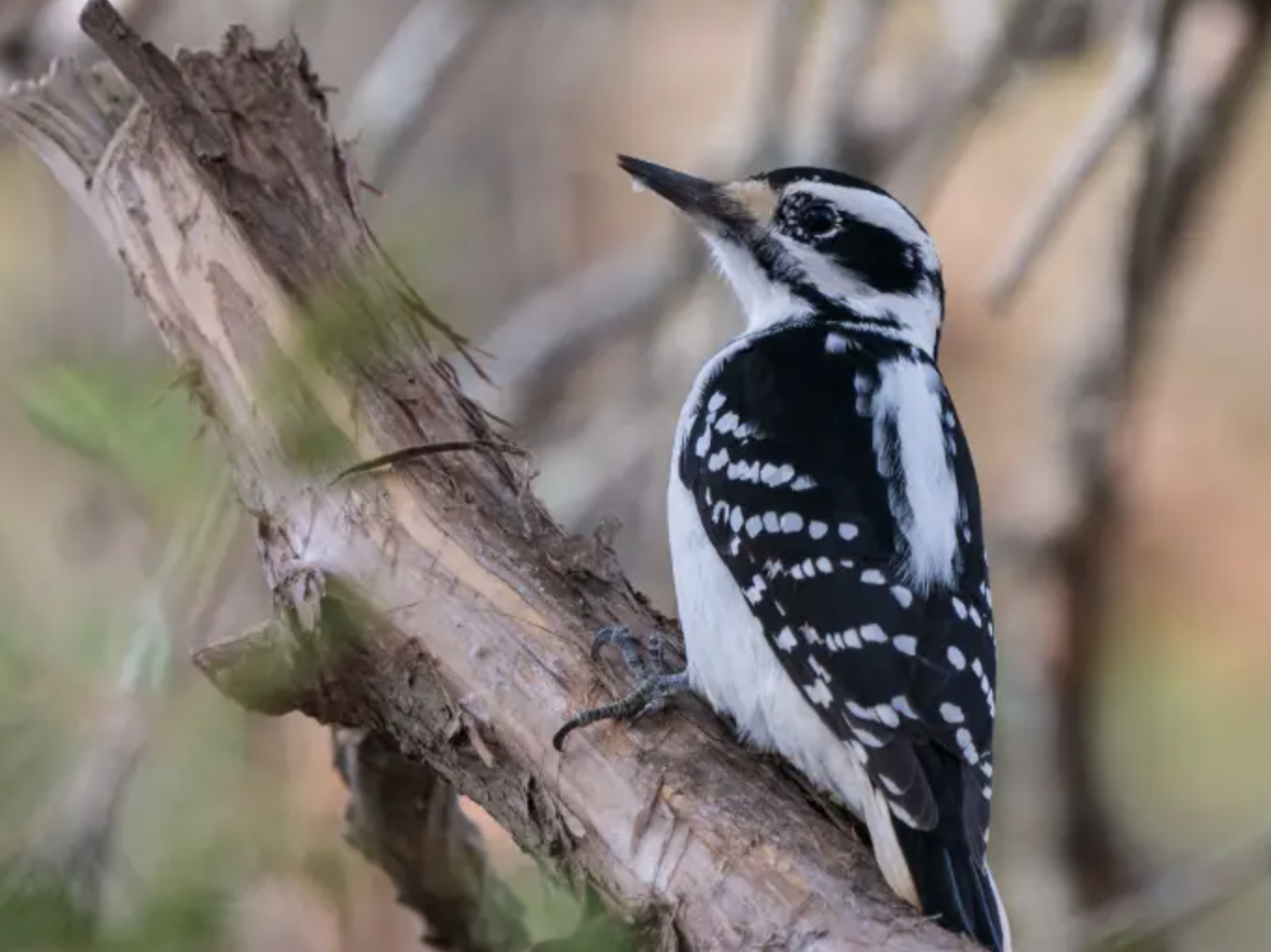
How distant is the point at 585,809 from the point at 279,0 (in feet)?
8.17

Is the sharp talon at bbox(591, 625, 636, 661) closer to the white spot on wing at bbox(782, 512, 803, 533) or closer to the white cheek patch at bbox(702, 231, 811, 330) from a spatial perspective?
the white spot on wing at bbox(782, 512, 803, 533)

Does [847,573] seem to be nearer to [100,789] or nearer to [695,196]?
[695,196]

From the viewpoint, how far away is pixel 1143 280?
360 cm

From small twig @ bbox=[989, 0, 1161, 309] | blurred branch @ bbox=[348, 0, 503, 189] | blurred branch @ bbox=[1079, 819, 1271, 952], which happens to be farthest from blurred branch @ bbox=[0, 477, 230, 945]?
blurred branch @ bbox=[348, 0, 503, 189]

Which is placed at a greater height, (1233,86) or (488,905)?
(1233,86)

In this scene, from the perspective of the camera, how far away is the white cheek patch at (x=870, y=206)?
3033mm

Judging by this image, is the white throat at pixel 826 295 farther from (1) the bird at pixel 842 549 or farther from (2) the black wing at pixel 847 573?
(2) the black wing at pixel 847 573

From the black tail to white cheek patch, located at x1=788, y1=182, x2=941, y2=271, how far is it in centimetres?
124

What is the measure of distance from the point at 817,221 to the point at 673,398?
3.53 feet

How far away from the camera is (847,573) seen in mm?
2447

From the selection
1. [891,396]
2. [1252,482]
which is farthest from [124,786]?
[1252,482]

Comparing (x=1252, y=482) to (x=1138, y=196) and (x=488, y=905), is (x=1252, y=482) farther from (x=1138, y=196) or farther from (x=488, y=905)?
(x=488, y=905)

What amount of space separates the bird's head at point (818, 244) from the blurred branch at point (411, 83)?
0.95m

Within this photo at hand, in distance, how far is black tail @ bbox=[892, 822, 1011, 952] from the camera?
201 centimetres
